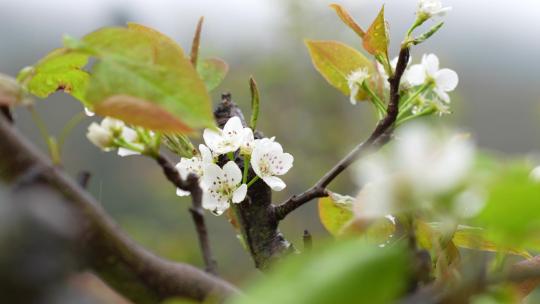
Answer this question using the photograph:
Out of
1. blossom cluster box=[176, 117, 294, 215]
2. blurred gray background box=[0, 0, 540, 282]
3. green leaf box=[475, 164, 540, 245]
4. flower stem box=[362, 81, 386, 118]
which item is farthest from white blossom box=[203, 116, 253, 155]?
blurred gray background box=[0, 0, 540, 282]

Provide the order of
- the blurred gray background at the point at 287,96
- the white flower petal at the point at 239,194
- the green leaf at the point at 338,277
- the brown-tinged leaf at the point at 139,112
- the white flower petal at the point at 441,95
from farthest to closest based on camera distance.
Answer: the blurred gray background at the point at 287,96, the white flower petal at the point at 441,95, the white flower petal at the point at 239,194, the brown-tinged leaf at the point at 139,112, the green leaf at the point at 338,277

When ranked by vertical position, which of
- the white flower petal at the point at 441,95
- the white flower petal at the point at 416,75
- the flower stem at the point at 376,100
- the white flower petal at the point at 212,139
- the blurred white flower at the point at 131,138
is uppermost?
the blurred white flower at the point at 131,138

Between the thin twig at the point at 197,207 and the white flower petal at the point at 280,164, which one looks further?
the white flower petal at the point at 280,164

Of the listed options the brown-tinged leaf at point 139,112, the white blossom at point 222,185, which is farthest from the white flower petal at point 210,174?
the brown-tinged leaf at point 139,112

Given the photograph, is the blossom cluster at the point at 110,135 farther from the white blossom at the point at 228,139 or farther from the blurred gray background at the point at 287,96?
the blurred gray background at the point at 287,96

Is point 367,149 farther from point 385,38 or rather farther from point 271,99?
point 271,99

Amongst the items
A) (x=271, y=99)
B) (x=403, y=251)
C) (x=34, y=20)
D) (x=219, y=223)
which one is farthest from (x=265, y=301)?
(x=34, y=20)

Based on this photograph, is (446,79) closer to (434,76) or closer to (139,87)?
(434,76)

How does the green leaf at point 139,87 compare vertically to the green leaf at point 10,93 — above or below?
above
